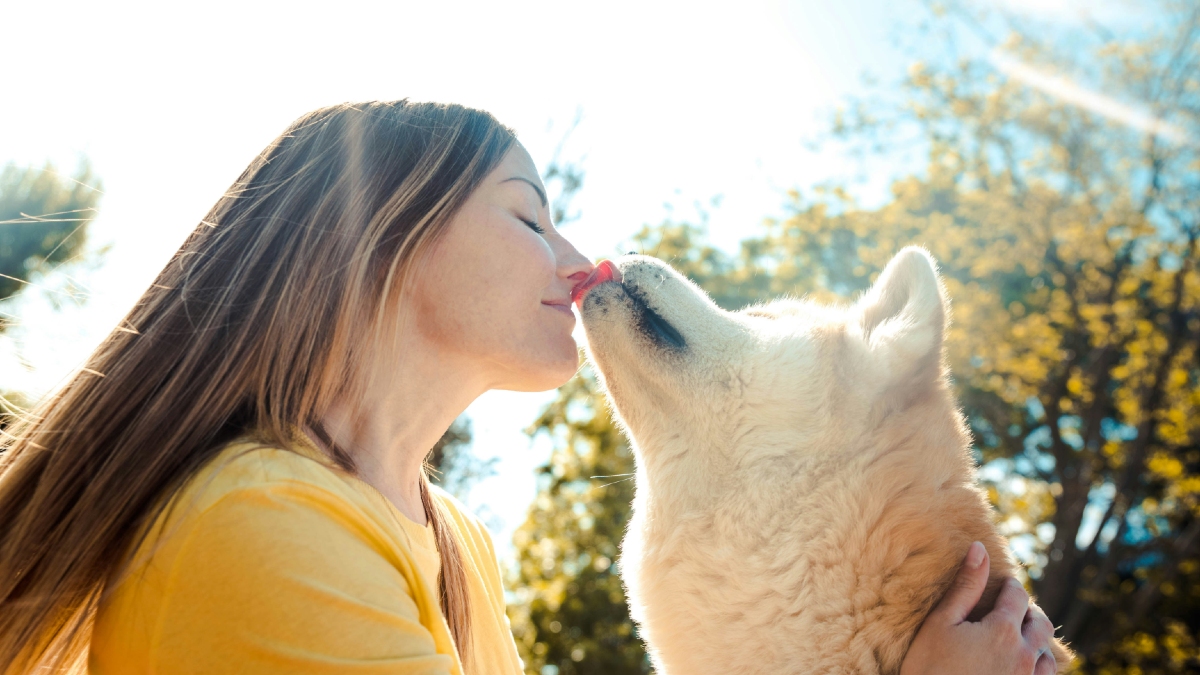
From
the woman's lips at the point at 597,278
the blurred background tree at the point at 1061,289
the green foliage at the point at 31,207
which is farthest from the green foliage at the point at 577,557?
the green foliage at the point at 31,207

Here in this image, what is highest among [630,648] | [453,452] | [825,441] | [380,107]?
[380,107]

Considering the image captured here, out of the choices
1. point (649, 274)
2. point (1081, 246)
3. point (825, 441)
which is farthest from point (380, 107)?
point (1081, 246)

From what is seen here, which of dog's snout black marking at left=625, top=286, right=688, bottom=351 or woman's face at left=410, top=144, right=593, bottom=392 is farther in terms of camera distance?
dog's snout black marking at left=625, top=286, right=688, bottom=351

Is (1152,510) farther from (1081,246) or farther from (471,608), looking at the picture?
(471,608)

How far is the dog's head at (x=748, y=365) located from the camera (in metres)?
2.34

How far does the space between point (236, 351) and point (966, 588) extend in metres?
1.80

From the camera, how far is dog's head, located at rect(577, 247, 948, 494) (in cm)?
234

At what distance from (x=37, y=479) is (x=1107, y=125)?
14.7 meters

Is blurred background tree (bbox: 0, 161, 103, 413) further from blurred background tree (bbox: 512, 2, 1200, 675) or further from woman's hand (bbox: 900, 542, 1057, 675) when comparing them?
woman's hand (bbox: 900, 542, 1057, 675)

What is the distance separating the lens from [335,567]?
1.39 m

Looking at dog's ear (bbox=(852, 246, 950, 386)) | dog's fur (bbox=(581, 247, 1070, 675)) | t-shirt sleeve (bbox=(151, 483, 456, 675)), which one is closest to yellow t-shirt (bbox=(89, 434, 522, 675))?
t-shirt sleeve (bbox=(151, 483, 456, 675))

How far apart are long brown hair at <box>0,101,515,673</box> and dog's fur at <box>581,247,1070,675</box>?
2.05 ft

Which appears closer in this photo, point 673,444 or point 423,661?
point 423,661

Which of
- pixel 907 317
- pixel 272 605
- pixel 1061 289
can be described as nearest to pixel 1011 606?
pixel 907 317
